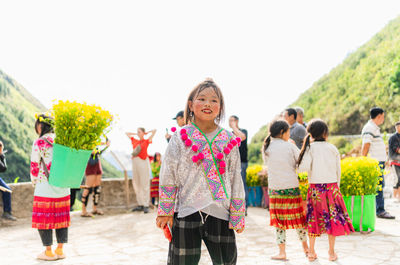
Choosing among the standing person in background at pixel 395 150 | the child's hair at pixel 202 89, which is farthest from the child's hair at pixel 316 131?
the standing person in background at pixel 395 150

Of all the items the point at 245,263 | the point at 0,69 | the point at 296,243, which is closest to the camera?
the point at 245,263

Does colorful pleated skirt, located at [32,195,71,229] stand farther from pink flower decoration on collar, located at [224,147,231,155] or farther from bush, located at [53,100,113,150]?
pink flower decoration on collar, located at [224,147,231,155]

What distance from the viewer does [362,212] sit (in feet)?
18.8

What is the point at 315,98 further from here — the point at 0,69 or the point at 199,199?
the point at 199,199

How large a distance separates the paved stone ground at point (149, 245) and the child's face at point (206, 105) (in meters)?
2.33

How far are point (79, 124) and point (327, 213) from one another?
3.01 m

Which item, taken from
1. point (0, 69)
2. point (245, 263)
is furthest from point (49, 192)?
point (0, 69)

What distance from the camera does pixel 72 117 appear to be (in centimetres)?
458

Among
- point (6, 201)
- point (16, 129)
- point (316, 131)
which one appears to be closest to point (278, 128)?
point (316, 131)

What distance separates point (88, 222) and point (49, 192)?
11.0ft

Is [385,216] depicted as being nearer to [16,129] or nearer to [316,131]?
[316,131]

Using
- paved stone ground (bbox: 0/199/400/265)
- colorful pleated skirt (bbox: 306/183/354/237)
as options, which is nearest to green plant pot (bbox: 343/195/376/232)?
paved stone ground (bbox: 0/199/400/265)

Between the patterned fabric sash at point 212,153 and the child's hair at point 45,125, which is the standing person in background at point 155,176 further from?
the patterned fabric sash at point 212,153

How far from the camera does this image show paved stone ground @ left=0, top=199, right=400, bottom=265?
4.57m
